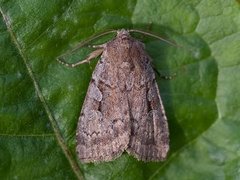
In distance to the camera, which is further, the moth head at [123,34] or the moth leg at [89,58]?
the moth head at [123,34]

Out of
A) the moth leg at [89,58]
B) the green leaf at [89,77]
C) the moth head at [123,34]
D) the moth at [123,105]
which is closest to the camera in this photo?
the green leaf at [89,77]

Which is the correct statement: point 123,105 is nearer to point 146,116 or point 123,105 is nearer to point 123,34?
point 146,116

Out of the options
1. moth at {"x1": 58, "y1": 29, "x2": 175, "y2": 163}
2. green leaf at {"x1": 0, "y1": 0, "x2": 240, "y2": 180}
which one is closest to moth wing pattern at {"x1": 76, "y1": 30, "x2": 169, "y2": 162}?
moth at {"x1": 58, "y1": 29, "x2": 175, "y2": 163}

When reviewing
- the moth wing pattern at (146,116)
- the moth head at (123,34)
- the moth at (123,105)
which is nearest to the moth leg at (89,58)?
the moth at (123,105)

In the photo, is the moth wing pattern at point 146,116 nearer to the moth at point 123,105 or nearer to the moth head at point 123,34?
the moth at point 123,105

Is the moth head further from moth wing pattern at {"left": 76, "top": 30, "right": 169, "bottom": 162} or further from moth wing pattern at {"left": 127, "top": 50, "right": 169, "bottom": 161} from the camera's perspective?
moth wing pattern at {"left": 127, "top": 50, "right": 169, "bottom": 161}

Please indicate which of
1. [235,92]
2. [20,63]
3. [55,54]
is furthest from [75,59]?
[235,92]

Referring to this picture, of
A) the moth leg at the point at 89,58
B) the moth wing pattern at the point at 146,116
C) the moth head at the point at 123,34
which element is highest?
the moth head at the point at 123,34
